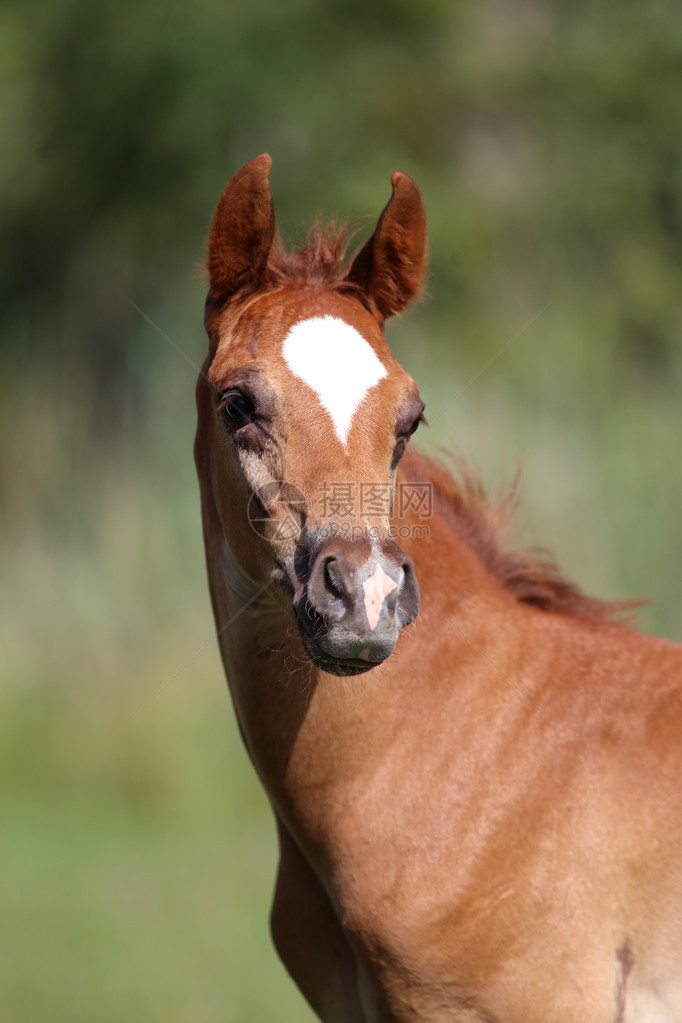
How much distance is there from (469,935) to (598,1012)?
1.17 ft

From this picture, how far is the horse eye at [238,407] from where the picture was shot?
2.71 metres

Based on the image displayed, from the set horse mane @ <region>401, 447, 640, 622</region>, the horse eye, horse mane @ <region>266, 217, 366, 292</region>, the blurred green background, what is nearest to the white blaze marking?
the horse eye

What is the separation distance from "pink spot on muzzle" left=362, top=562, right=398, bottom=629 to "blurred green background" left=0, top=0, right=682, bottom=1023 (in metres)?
1.26

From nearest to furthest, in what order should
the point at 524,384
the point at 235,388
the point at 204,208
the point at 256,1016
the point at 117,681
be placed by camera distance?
the point at 235,388
the point at 256,1016
the point at 117,681
the point at 524,384
the point at 204,208

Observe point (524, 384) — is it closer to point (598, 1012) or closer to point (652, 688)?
point (652, 688)

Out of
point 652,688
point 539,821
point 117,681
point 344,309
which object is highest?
point 117,681

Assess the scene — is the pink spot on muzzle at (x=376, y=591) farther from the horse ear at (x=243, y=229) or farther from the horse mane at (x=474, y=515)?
the horse ear at (x=243, y=229)

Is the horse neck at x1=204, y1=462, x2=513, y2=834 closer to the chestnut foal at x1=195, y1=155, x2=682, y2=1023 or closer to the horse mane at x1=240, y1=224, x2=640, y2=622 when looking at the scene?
the chestnut foal at x1=195, y1=155, x2=682, y2=1023

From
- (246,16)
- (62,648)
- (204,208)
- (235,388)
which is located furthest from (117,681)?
(246,16)

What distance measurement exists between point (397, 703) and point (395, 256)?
1.31m

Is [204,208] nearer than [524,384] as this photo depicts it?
No

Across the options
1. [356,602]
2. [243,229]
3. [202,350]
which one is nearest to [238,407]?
[243,229]

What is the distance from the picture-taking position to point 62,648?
7.77 meters

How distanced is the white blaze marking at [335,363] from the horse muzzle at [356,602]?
13.5 inches
